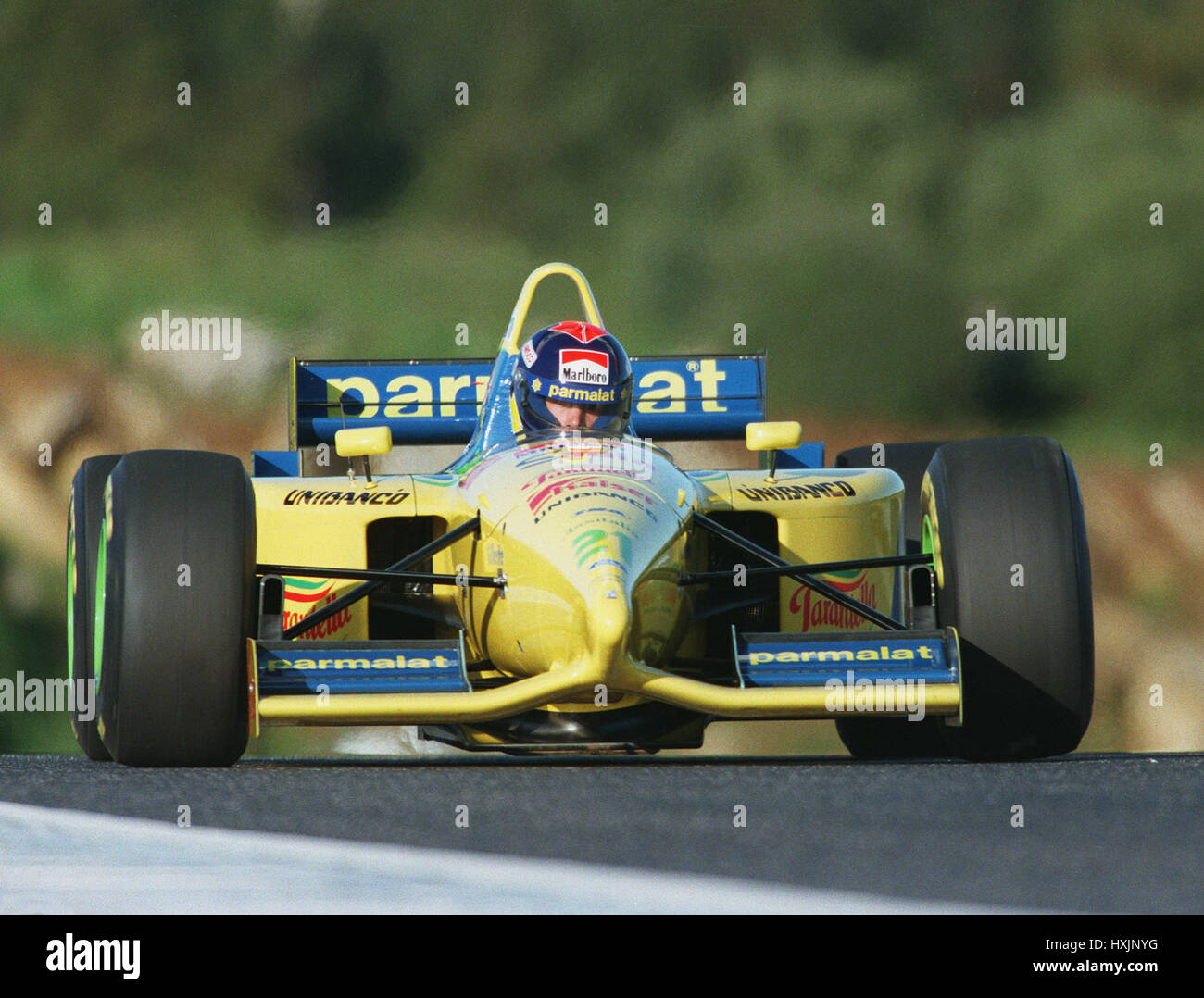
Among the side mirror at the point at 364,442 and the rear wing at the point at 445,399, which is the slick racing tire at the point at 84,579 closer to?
the side mirror at the point at 364,442

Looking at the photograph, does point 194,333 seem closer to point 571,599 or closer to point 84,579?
point 84,579

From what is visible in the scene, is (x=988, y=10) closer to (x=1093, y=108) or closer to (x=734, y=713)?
(x=1093, y=108)


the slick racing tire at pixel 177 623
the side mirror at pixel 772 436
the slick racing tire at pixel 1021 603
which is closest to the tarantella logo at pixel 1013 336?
the side mirror at pixel 772 436

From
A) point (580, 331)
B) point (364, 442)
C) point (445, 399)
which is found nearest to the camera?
point (364, 442)

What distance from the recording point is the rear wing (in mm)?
8828

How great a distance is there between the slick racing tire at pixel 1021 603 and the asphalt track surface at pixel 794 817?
0.32 m

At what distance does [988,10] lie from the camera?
62.1ft

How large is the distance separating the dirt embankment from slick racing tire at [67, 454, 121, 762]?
35.0 ft

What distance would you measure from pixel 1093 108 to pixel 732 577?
12268mm

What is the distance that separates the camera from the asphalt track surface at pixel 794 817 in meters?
3.29

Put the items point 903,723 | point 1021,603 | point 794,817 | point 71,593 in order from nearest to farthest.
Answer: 1. point 794,817
2. point 1021,603
3. point 71,593
4. point 903,723

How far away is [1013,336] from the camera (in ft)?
56.1

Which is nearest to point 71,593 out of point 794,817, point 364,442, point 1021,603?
point 364,442

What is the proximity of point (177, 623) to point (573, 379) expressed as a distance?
1.78 metres
